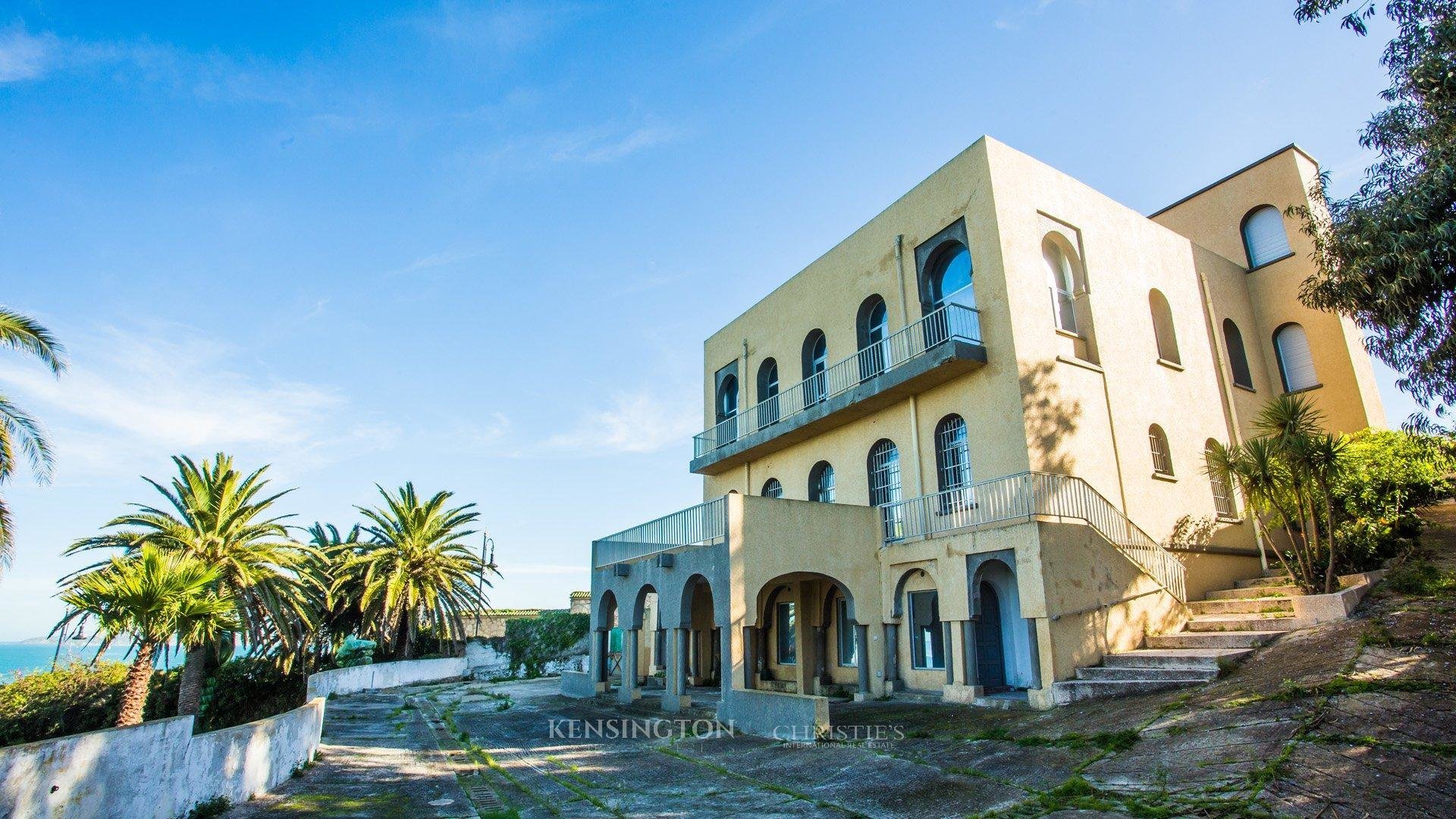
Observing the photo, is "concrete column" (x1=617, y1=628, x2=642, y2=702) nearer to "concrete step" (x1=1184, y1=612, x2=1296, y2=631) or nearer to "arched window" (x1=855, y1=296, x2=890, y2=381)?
"arched window" (x1=855, y1=296, x2=890, y2=381)

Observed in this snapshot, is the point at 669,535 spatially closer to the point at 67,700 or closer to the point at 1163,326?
the point at 1163,326

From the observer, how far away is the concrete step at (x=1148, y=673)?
1072 centimetres

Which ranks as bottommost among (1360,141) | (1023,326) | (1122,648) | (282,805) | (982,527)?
(282,805)

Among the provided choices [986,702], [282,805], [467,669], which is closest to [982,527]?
[986,702]

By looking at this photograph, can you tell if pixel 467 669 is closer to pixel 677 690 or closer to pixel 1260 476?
pixel 677 690

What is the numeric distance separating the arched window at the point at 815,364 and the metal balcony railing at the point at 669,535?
5.07 metres

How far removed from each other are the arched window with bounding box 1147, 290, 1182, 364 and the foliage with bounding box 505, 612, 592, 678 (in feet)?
74.6

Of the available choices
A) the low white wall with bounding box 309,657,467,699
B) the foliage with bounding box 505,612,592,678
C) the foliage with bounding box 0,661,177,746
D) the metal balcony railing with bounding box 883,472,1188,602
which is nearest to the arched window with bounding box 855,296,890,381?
the metal balcony railing with bounding box 883,472,1188,602

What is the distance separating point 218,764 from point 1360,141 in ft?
53.1

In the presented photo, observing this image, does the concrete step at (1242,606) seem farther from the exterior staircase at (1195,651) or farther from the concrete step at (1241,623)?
the concrete step at (1241,623)

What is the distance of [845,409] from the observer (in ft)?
57.3

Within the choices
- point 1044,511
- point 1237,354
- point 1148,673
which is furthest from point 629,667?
point 1237,354

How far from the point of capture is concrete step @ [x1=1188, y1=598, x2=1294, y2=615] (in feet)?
42.7

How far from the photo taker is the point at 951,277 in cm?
1669
